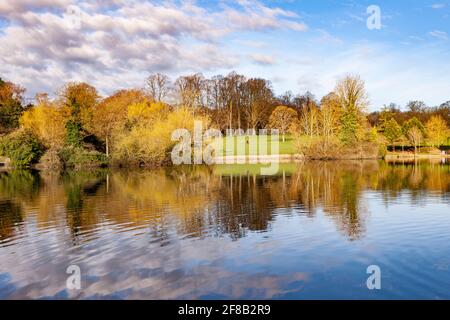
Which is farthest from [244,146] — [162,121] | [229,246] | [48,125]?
[229,246]

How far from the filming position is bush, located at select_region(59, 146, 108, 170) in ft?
163

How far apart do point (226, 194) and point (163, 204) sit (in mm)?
4304

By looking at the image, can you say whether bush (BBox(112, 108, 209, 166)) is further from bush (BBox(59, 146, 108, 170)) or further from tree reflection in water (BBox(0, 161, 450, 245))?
tree reflection in water (BBox(0, 161, 450, 245))

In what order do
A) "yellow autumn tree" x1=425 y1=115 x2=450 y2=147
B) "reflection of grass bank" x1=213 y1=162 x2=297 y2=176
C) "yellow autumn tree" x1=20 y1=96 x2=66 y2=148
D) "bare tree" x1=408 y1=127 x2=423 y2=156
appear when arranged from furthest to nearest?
"yellow autumn tree" x1=425 y1=115 x2=450 y2=147 → "bare tree" x1=408 y1=127 x2=423 y2=156 → "yellow autumn tree" x1=20 y1=96 x2=66 y2=148 → "reflection of grass bank" x1=213 y1=162 x2=297 y2=176

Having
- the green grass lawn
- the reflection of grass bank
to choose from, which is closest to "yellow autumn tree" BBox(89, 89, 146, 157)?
the green grass lawn

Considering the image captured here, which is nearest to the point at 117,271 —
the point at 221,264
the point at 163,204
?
the point at 221,264

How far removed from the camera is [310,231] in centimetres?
1293

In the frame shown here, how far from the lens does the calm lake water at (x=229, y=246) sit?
828 centimetres

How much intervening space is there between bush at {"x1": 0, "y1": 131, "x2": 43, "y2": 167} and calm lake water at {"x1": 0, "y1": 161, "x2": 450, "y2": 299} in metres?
32.3

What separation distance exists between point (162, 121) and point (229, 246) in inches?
1562

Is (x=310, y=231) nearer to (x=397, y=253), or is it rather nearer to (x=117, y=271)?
(x=397, y=253)

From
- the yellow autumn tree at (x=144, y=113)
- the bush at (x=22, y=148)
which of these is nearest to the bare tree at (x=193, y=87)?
the yellow autumn tree at (x=144, y=113)

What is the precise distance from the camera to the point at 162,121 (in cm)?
4972

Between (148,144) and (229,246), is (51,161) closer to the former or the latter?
(148,144)
